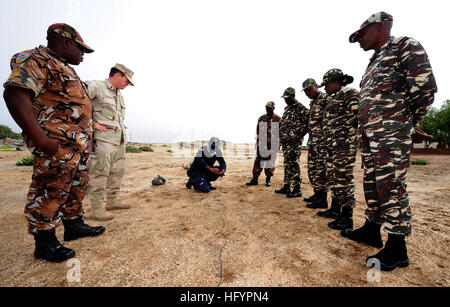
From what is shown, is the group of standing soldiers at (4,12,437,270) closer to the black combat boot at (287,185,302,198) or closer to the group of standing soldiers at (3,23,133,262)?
the group of standing soldiers at (3,23,133,262)

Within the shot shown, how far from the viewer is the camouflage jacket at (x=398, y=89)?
1.46 m

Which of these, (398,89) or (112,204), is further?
(112,204)

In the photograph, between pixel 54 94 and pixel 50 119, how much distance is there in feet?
0.78

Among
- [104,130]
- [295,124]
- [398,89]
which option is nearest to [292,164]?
[295,124]

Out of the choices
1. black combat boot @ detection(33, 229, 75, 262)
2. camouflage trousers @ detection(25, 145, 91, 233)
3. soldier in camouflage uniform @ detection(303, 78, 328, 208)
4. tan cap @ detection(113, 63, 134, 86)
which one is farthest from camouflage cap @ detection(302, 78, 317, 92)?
black combat boot @ detection(33, 229, 75, 262)

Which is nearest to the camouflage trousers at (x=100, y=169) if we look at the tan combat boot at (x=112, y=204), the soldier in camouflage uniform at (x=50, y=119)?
the tan combat boot at (x=112, y=204)

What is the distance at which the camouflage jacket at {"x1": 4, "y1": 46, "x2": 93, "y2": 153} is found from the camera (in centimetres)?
137

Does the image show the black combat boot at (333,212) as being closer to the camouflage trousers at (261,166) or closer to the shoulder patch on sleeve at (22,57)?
the camouflage trousers at (261,166)

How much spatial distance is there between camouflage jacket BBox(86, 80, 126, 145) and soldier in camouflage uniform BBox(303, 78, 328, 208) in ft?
10.8

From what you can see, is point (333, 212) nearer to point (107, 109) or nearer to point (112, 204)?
point (112, 204)

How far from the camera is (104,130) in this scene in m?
2.47
